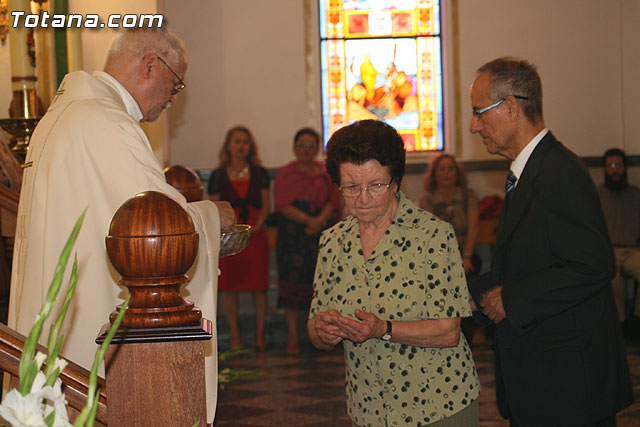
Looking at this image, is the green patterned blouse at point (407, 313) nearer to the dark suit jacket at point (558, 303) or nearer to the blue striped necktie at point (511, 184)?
the dark suit jacket at point (558, 303)

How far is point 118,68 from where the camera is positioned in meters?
3.29

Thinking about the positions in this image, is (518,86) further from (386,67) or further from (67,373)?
(386,67)

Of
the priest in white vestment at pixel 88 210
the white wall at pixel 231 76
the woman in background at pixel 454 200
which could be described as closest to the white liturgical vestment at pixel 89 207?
the priest in white vestment at pixel 88 210

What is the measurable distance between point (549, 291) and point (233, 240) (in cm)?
112

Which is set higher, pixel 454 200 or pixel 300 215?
pixel 454 200

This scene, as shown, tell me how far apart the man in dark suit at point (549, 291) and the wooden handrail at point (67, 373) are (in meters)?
1.67

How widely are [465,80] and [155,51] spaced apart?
689 centimetres

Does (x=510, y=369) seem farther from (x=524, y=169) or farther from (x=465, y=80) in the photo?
(x=465, y=80)

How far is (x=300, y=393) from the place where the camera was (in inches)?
249

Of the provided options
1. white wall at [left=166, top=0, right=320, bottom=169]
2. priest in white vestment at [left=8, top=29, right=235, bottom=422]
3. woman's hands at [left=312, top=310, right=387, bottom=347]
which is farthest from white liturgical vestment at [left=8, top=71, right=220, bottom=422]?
white wall at [left=166, top=0, right=320, bottom=169]

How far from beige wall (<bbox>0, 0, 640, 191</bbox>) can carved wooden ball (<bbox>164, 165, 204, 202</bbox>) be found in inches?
233

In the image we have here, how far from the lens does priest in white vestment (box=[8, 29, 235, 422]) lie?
2.85 meters

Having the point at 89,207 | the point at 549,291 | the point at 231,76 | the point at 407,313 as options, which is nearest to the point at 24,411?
the point at 407,313

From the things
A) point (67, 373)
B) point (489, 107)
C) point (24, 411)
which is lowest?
point (67, 373)
